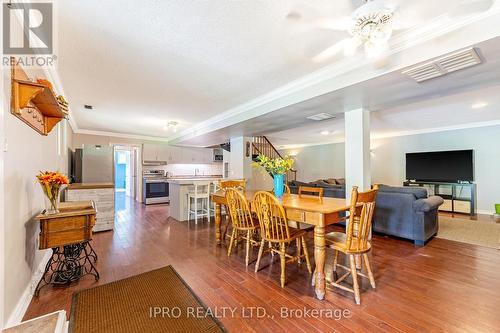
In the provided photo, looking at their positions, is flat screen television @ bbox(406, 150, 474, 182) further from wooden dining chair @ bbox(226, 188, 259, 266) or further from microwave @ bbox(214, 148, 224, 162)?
microwave @ bbox(214, 148, 224, 162)

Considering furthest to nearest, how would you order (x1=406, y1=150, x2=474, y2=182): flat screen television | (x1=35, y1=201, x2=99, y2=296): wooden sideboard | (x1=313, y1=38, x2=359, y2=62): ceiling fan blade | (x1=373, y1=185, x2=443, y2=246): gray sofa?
(x1=406, y1=150, x2=474, y2=182): flat screen television < (x1=373, y1=185, x2=443, y2=246): gray sofa < (x1=313, y1=38, x2=359, y2=62): ceiling fan blade < (x1=35, y1=201, x2=99, y2=296): wooden sideboard

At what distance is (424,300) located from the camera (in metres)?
1.95

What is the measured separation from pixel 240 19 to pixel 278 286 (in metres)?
2.57

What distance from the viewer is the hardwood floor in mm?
1684

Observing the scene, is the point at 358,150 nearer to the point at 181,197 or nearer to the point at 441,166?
the point at 181,197

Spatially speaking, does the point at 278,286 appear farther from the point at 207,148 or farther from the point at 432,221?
the point at 207,148

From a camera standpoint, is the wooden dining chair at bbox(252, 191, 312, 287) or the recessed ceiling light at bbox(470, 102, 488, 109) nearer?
the wooden dining chair at bbox(252, 191, 312, 287)

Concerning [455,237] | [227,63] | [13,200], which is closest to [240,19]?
[227,63]

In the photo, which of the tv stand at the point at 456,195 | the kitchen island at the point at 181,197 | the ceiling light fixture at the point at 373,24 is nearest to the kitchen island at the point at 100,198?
the kitchen island at the point at 181,197

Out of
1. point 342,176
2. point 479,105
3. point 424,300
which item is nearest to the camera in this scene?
point 424,300

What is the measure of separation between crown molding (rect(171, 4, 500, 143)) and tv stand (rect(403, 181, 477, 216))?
5579 millimetres

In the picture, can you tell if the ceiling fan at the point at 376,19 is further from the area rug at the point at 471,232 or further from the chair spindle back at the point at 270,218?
the area rug at the point at 471,232

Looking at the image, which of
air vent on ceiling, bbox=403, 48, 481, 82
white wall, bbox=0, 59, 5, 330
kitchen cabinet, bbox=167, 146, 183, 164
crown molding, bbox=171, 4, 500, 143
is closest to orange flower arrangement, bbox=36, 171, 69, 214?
white wall, bbox=0, 59, 5, 330
